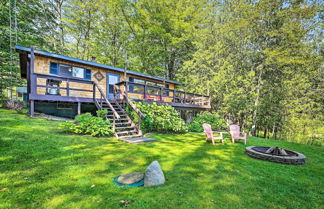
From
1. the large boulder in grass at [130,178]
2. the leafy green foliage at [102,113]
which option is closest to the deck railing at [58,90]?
the leafy green foliage at [102,113]

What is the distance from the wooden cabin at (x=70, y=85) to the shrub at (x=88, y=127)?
4.32ft

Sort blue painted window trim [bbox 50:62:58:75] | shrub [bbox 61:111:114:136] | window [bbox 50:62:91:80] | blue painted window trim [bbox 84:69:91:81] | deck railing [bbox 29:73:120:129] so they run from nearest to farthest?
shrub [bbox 61:111:114:136] < deck railing [bbox 29:73:120:129] < blue painted window trim [bbox 50:62:58:75] < window [bbox 50:62:91:80] < blue painted window trim [bbox 84:69:91:81]

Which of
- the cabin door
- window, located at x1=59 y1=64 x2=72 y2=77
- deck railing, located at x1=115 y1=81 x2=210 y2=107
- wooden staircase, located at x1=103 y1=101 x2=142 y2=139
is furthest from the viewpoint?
the cabin door

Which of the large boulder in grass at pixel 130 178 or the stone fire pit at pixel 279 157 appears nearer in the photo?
the large boulder in grass at pixel 130 178

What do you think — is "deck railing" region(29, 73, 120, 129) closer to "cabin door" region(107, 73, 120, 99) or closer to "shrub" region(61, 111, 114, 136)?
"shrub" region(61, 111, 114, 136)

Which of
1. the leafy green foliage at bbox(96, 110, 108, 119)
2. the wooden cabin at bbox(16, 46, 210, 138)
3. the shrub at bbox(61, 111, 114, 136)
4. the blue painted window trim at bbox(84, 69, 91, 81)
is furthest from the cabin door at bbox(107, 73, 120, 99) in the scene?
the shrub at bbox(61, 111, 114, 136)

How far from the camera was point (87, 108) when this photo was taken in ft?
37.4

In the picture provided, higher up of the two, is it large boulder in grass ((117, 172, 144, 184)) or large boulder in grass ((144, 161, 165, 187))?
large boulder in grass ((144, 161, 165, 187))

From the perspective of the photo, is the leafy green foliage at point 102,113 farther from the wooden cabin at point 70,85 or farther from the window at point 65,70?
the window at point 65,70

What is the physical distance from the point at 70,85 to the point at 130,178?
9.29 m

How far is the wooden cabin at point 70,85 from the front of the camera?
26.7ft

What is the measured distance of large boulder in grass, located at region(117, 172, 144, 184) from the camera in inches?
115

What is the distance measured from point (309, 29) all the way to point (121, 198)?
14.9 m

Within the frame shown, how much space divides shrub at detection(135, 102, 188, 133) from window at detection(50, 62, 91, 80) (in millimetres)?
5189
